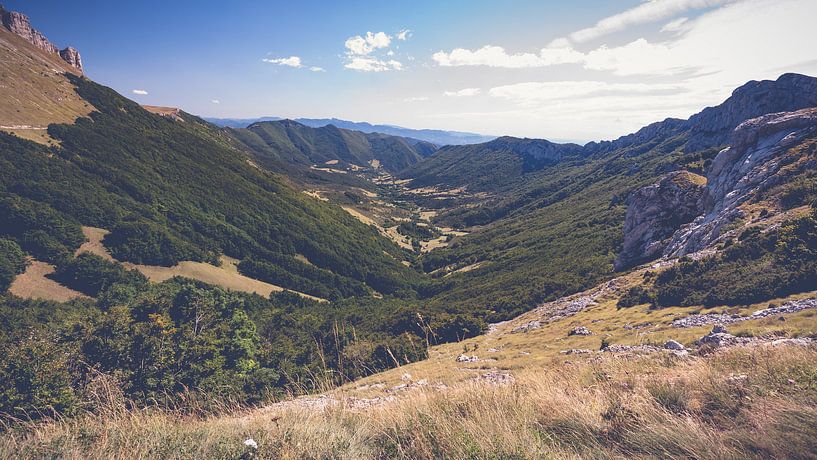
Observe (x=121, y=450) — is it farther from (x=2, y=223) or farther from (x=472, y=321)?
(x=2, y=223)

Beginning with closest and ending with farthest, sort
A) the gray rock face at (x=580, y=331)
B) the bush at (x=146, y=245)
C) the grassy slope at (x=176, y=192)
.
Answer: the gray rock face at (x=580, y=331) → the bush at (x=146, y=245) → the grassy slope at (x=176, y=192)

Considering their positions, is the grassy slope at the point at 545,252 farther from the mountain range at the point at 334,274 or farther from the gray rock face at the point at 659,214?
the gray rock face at the point at 659,214

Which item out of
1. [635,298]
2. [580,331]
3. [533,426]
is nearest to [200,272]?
[580,331]

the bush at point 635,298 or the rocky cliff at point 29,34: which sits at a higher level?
the rocky cliff at point 29,34

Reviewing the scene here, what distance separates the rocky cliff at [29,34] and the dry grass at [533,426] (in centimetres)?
25289

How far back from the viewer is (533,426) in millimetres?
5012

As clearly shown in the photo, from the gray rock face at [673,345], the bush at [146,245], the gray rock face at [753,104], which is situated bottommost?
the bush at [146,245]

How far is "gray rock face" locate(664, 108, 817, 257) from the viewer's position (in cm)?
3816

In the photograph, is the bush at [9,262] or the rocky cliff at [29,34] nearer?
the bush at [9,262]

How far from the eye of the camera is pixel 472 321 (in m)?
48.7

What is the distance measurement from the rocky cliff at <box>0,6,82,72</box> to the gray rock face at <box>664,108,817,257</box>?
26288 centimetres

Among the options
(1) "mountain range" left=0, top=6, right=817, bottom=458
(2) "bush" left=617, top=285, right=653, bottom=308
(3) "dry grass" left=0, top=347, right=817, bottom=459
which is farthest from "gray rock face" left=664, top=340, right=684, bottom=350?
(2) "bush" left=617, top=285, right=653, bottom=308

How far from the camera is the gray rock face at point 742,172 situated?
38.2m

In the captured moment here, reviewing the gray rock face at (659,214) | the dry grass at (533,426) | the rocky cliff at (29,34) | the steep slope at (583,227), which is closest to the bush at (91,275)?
the steep slope at (583,227)
